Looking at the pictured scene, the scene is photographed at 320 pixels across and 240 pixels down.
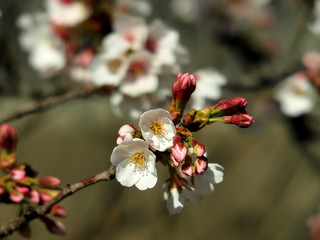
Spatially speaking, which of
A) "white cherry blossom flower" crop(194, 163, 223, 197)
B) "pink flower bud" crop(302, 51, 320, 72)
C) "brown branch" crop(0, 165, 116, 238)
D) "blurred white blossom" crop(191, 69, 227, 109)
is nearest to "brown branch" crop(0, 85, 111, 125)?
"blurred white blossom" crop(191, 69, 227, 109)

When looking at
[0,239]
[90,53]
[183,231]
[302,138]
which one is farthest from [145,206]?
[0,239]

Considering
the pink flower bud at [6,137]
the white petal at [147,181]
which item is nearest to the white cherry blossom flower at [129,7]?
the pink flower bud at [6,137]

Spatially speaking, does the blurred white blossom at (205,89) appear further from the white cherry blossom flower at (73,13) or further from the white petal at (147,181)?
the white petal at (147,181)

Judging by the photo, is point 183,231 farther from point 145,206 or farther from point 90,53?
point 90,53

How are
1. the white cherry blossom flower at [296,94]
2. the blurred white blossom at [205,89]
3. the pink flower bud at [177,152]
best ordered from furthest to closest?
the white cherry blossom flower at [296,94] → the blurred white blossom at [205,89] → the pink flower bud at [177,152]

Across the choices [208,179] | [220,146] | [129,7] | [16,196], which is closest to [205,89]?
[129,7]

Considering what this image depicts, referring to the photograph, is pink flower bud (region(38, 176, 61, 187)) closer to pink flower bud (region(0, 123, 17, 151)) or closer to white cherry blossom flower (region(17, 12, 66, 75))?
pink flower bud (region(0, 123, 17, 151))

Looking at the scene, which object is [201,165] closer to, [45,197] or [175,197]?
[175,197]

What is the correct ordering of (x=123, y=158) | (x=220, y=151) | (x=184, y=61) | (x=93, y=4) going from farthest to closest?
(x=220, y=151)
(x=93, y=4)
(x=184, y=61)
(x=123, y=158)
